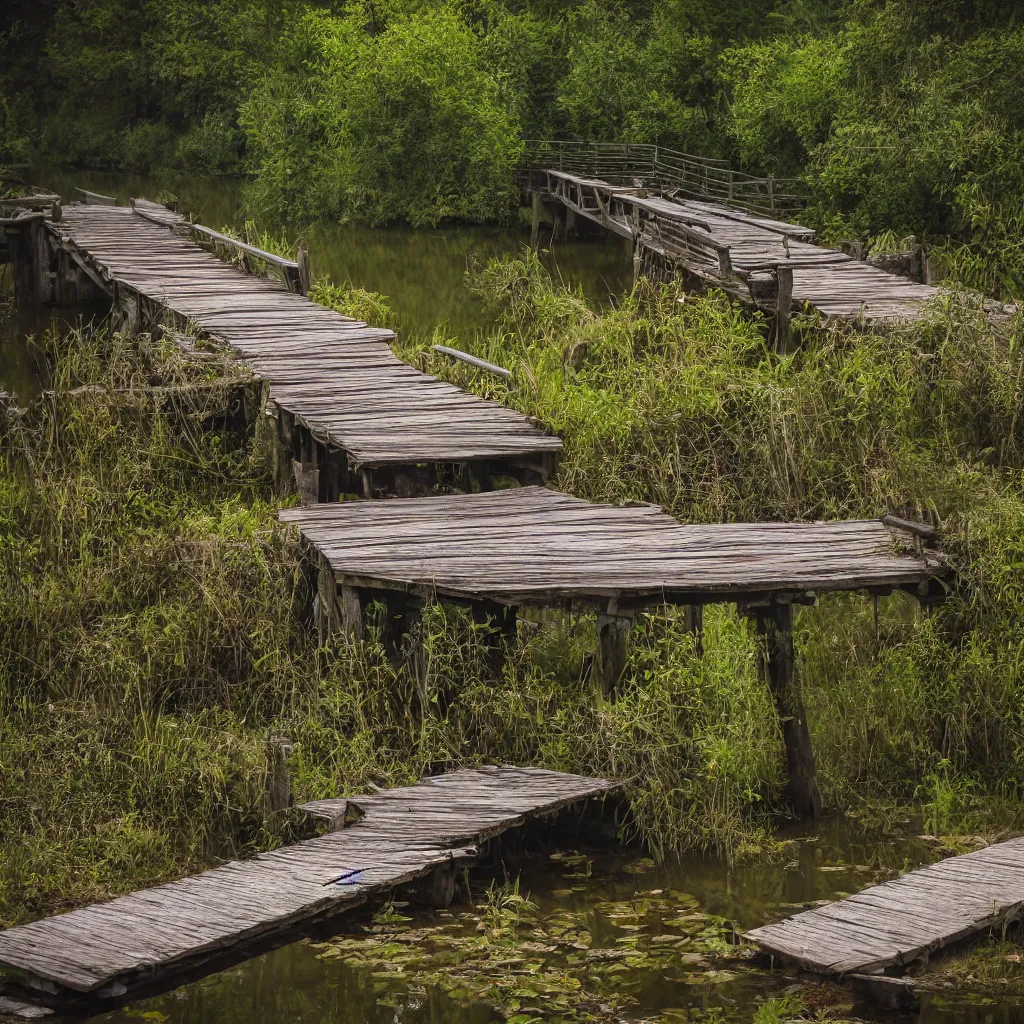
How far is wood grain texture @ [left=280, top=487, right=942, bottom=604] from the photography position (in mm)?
10047

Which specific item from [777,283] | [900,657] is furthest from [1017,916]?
[777,283]

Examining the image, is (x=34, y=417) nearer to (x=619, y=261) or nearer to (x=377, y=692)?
Answer: (x=377, y=692)

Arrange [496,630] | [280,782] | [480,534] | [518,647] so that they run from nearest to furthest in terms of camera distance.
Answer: [280,782] → [496,630] → [518,647] → [480,534]

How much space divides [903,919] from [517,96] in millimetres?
26116

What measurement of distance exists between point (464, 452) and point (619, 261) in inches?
579

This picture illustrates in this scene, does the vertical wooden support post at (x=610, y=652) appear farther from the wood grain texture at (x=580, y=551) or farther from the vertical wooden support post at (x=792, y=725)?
the vertical wooden support post at (x=792, y=725)

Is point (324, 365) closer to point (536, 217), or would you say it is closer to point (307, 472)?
point (307, 472)

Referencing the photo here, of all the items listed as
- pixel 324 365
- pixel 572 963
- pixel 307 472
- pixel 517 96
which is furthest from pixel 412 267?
pixel 572 963

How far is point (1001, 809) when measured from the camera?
403 inches

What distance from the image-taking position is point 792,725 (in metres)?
10.3

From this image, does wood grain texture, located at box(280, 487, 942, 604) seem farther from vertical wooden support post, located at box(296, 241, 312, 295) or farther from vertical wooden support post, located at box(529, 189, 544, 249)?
vertical wooden support post, located at box(529, 189, 544, 249)

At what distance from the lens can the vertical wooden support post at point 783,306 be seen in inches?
655

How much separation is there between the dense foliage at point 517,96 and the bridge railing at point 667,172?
1.90 feet

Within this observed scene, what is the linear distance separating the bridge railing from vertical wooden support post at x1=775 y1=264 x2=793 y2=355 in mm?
8629
